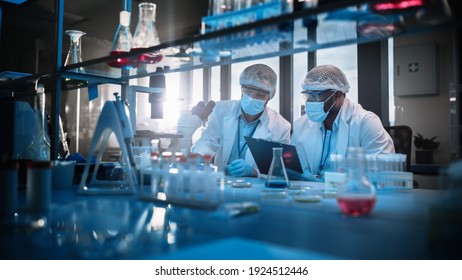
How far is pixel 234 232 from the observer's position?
83cm

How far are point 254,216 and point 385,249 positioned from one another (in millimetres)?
369

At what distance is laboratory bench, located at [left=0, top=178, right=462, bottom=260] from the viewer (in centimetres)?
70

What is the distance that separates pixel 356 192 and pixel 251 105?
1.72 m

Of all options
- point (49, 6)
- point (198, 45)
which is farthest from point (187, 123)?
point (198, 45)

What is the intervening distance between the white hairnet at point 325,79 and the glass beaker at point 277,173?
96cm

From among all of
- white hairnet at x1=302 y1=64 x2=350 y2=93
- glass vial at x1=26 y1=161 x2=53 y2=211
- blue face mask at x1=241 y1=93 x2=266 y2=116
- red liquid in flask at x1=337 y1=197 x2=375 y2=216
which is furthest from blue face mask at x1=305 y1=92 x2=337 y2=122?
glass vial at x1=26 y1=161 x2=53 y2=211

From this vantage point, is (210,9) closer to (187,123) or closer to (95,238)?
(95,238)

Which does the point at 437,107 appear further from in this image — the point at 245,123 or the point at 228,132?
the point at 228,132

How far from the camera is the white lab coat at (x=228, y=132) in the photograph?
111 inches

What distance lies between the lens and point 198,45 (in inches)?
52.3

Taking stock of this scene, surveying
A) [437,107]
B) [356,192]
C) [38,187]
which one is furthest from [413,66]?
[38,187]

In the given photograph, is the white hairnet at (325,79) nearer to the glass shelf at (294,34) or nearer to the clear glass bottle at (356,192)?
the glass shelf at (294,34)

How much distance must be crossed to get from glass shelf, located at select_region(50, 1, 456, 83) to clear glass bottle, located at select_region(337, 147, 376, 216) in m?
0.36

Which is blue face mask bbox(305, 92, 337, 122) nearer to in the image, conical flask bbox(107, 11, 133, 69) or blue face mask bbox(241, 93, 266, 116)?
blue face mask bbox(241, 93, 266, 116)
